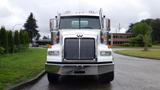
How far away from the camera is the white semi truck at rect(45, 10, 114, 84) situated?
564 inches

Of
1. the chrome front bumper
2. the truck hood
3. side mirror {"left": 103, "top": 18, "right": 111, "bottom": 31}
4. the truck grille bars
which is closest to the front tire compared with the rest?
the chrome front bumper

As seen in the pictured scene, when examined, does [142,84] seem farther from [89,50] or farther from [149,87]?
[89,50]

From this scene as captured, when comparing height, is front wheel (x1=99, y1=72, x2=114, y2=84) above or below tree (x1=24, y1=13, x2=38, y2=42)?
below

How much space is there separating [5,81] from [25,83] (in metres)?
0.76

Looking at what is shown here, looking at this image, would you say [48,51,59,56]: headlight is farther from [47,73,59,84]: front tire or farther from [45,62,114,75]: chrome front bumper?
[47,73,59,84]: front tire

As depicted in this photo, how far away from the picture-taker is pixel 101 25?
52.5 ft

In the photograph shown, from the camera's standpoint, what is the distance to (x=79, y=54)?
14.5 m

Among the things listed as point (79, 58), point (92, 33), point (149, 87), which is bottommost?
point (149, 87)

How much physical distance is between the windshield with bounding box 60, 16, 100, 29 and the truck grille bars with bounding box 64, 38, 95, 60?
1363mm

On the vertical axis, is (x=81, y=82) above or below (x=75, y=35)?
below

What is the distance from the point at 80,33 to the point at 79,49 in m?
0.67

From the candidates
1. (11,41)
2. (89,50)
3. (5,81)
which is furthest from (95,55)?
(11,41)

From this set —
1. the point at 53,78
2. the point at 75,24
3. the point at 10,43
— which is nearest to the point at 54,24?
the point at 75,24

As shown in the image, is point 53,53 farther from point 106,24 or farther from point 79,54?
point 106,24
